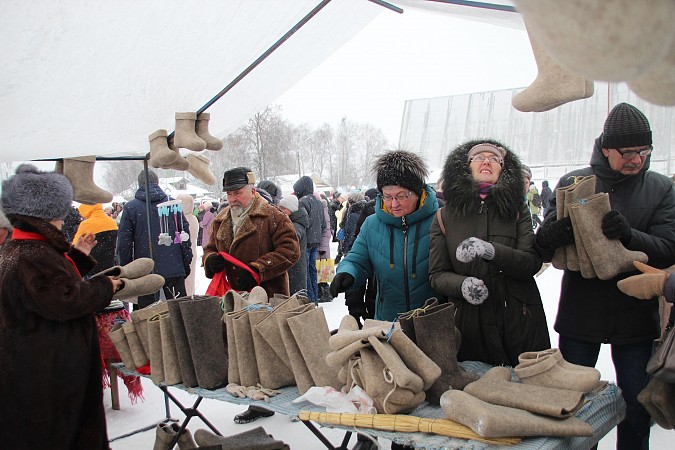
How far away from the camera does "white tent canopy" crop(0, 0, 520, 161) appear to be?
2.23 m

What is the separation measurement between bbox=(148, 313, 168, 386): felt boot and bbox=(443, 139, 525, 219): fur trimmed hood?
1.46 metres

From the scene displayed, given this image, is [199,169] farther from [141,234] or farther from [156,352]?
[156,352]

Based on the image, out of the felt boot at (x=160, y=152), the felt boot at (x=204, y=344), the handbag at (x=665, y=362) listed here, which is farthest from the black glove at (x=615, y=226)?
the felt boot at (x=160, y=152)

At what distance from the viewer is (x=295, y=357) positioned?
80.2 inches

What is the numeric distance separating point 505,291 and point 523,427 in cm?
75

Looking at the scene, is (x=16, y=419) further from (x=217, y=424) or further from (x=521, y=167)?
(x=521, y=167)

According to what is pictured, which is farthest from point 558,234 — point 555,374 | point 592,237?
point 555,374

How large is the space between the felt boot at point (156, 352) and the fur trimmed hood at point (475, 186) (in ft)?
4.78

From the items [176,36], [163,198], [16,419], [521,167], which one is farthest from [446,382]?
[163,198]

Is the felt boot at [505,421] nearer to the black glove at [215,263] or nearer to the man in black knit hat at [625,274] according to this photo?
the man in black knit hat at [625,274]

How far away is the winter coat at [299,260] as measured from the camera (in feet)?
18.4

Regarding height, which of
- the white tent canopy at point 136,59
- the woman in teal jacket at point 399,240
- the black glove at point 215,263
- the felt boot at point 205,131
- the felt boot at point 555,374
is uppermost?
the white tent canopy at point 136,59

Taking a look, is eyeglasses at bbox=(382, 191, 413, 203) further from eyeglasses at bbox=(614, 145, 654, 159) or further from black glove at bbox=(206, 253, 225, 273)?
black glove at bbox=(206, 253, 225, 273)

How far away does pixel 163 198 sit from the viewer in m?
4.78
